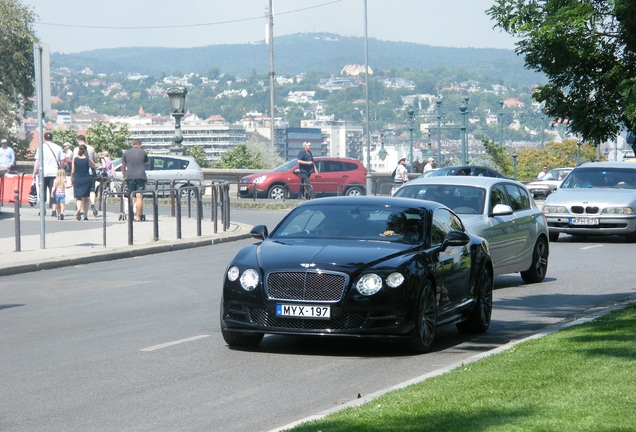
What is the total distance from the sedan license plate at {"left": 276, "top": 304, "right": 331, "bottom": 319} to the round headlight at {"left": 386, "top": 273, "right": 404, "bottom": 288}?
0.57 metres

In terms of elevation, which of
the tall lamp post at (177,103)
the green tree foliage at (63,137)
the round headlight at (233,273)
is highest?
the green tree foliage at (63,137)

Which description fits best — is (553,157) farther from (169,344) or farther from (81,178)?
(169,344)

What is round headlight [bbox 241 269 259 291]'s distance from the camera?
1119 cm

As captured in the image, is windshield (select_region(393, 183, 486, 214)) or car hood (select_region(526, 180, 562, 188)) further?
car hood (select_region(526, 180, 562, 188))

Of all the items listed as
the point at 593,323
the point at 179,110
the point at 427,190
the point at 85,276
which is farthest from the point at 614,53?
the point at 179,110

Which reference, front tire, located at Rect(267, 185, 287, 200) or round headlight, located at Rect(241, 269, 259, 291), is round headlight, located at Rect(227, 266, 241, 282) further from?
front tire, located at Rect(267, 185, 287, 200)

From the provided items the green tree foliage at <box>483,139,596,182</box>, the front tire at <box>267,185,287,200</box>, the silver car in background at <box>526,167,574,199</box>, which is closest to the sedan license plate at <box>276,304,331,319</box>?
the front tire at <box>267,185,287,200</box>

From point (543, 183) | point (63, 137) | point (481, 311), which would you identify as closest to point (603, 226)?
point (481, 311)

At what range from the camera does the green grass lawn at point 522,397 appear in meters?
7.17

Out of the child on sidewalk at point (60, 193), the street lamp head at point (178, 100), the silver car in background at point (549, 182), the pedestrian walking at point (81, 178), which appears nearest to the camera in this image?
the pedestrian walking at point (81, 178)

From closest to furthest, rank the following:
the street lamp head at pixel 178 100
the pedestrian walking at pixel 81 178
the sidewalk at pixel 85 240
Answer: the sidewalk at pixel 85 240, the pedestrian walking at pixel 81 178, the street lamp head at pixel 178 100

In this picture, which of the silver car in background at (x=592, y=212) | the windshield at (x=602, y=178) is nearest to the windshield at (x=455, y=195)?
the silver car in background at (x=592, y=212)

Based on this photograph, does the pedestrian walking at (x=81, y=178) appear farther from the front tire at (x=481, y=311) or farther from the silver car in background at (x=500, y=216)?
the front tire at (x=481, y=311)

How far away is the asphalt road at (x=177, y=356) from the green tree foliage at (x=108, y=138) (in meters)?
96.7
